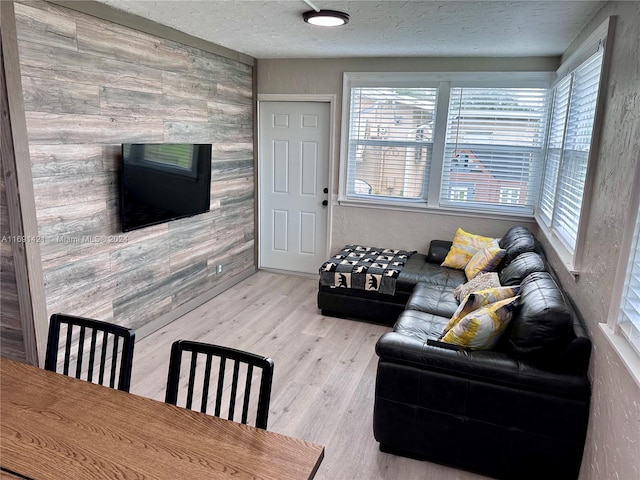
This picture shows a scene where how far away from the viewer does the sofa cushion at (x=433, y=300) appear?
10.6ft

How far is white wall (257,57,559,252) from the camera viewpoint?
14.9 feet

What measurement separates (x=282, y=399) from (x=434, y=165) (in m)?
2.89

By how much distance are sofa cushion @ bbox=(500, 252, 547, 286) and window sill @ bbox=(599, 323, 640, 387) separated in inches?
44.2

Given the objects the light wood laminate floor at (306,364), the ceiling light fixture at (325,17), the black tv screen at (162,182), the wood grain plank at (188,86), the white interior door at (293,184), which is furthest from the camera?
the white interior door at (293,184)

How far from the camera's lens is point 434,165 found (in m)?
4.64

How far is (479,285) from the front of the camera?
10.8 ft

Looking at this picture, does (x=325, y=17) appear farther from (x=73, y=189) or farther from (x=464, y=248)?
(x=464, y=248)

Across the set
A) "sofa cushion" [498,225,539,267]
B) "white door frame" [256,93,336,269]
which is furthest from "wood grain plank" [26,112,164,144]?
"sofa cushion" [498,225,539,267]

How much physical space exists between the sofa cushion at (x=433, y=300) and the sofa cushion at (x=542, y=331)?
94 cm

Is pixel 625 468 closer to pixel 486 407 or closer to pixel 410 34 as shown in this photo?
pixel 486 407

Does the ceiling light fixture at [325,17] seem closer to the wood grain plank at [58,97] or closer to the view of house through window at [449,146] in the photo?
the wood grain plank at [58,97]

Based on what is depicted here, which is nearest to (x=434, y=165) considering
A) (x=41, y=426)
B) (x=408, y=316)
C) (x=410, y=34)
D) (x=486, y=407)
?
(x=410, y=34)

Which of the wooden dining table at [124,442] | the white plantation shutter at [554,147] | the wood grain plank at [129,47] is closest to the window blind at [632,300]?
the wooden dining table at [124,442]

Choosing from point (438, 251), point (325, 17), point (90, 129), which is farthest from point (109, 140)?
point (438, 251)
